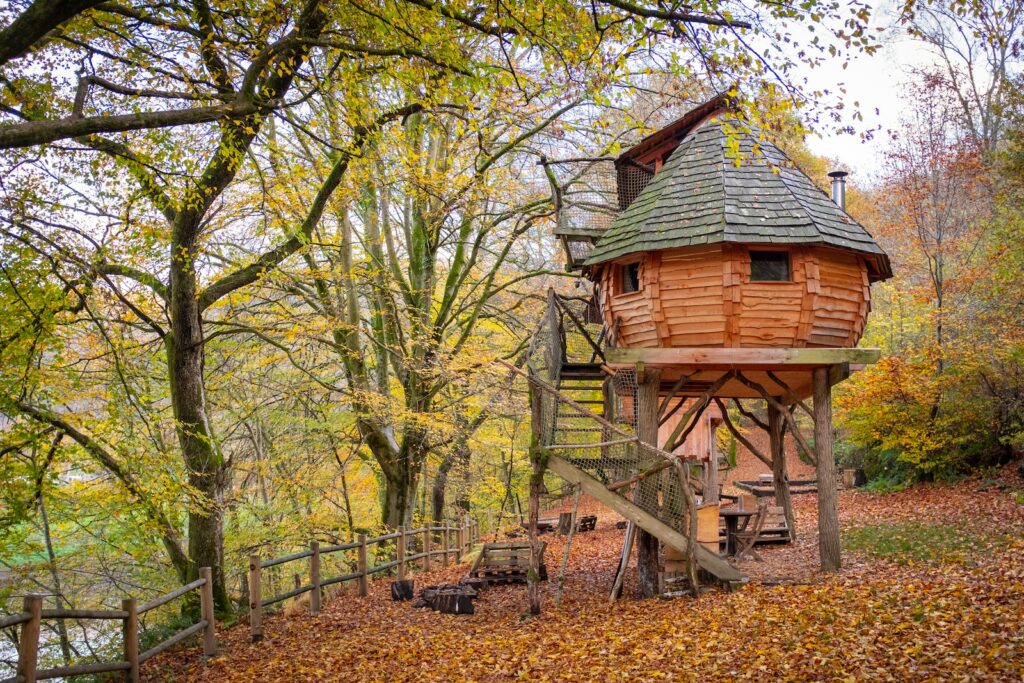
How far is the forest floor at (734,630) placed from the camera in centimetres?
658

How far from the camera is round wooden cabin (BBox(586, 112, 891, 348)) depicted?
10797 mm

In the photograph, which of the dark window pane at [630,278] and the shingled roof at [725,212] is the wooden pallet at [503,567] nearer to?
the dark window pane at [630,278]

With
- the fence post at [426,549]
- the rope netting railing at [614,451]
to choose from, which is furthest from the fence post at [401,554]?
the rope netting railing at [614,451]

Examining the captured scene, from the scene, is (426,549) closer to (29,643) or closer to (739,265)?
(739,265)

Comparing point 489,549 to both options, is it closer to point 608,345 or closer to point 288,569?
point 608,345

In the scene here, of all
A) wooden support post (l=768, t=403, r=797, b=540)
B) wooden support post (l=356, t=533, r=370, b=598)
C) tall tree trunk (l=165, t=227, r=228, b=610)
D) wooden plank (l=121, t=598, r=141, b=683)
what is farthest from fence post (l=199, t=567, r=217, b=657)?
wooden support post (l=768, t=403, r=797, b=540)

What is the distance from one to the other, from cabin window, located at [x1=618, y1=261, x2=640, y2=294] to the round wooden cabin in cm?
2

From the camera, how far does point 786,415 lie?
1191 cm

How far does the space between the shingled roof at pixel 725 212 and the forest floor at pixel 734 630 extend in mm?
A: 4699

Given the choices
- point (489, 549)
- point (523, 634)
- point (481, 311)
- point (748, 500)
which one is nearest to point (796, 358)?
point (523, 634)

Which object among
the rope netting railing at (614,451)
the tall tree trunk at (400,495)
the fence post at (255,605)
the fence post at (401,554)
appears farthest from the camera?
the tall tree trunk at (400,495)

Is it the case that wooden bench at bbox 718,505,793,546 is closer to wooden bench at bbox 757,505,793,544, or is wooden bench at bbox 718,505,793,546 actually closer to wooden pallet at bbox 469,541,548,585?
wooden bench at bbox 757,505,793,544

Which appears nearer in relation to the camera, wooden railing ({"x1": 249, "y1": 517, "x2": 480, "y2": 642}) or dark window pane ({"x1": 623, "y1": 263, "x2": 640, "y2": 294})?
wooden railing ({"x1": 249, "y1": 517, "x2": 480, "y2": 642})

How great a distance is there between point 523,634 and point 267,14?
8.11 m
